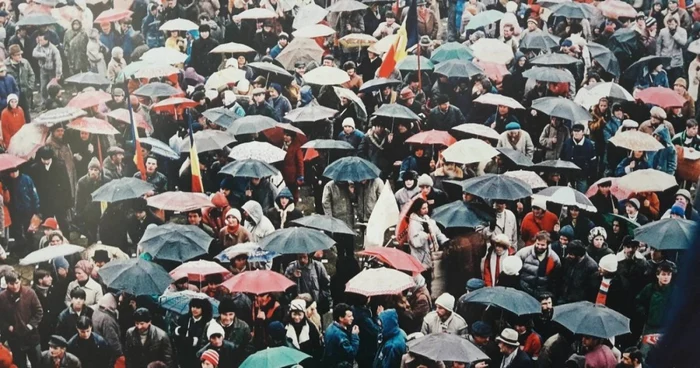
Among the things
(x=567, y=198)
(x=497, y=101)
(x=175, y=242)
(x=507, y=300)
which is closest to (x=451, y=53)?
(x=497, y=101)

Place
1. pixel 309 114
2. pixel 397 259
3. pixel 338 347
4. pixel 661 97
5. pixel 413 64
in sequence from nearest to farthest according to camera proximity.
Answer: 1. pixel 338 347
2. pixel 397 259
3. pixel 309 114
4. pixel 661 97
5. pixel 413 64

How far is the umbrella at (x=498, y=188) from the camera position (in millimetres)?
10195

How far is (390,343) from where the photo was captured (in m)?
8.05

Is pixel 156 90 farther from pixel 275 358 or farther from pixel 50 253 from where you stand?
pixel 275 358

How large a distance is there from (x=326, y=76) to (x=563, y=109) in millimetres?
3712

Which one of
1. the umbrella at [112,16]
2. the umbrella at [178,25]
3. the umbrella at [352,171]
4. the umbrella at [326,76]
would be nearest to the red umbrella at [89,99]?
the umbrella at [326,76]

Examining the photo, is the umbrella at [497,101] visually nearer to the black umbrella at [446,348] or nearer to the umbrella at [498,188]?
the umbrella at [498,188]

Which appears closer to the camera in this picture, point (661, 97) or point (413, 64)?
point (661, 97)

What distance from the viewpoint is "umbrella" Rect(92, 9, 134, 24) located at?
18.4 metres

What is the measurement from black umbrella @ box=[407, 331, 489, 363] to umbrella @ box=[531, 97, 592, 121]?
230 inches

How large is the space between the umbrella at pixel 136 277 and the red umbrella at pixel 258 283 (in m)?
0.56

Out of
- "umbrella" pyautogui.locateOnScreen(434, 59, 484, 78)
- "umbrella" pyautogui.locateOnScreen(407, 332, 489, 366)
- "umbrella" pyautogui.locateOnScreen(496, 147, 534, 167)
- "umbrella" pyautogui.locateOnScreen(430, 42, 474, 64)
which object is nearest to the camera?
"umbrella" pyautogui.locateOnScreen(407, 332, 489, 366)

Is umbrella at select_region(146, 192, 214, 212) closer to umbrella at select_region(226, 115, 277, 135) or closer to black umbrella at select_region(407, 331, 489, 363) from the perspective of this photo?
umbrella at select_region(226, 115, 277, 135)

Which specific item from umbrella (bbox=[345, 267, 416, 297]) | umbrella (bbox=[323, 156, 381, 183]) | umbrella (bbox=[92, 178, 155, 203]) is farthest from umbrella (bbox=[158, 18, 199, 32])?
umbrella (bbox=[345, 267, 416, 297])
